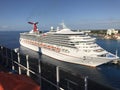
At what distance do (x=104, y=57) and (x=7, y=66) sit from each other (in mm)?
27389

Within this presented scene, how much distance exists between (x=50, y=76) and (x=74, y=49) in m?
31.5

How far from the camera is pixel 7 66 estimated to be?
21.3ft

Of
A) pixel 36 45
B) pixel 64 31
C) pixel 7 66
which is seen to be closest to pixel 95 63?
pixel 64 31

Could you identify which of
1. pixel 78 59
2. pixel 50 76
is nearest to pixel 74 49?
pixel 78 59

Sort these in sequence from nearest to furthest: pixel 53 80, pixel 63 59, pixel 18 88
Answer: pixel 18 88 → pixel 53 80 → pixel 63 59

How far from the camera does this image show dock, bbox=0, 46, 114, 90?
2.84 meters

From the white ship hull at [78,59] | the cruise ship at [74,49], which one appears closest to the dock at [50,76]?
the white ship hull at [78,59]

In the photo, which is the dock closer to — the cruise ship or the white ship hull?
the white ship hull

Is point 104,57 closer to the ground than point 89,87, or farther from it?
closer to the ground

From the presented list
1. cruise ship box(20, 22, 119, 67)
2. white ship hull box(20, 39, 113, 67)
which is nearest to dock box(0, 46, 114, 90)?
white ship hull box(20, 39, 113, 67)

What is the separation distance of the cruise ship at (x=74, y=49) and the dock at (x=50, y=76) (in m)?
27.5

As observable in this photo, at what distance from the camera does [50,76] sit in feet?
12.5

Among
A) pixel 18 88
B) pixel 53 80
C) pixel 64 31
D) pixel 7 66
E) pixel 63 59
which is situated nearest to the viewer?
pixel 18 88

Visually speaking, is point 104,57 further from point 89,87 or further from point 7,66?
point 89,87
